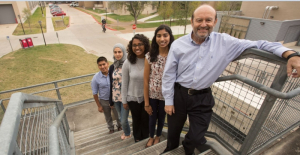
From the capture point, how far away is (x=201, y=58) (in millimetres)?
1705

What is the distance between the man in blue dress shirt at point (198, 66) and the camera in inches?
63.5

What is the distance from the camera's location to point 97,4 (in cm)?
5294

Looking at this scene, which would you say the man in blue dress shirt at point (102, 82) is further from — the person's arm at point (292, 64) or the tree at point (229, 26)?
the tree at point (229, 26)

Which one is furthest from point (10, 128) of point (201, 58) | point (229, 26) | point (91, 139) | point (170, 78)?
point (229, 26)

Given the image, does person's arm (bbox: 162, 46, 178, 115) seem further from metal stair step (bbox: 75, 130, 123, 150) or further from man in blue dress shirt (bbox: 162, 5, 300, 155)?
metal stair step (bbox: 75, 130, 123, 150)

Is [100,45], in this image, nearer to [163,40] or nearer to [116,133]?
[116,133]

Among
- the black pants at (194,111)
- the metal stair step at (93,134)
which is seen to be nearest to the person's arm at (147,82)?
the black pants at (194,111)

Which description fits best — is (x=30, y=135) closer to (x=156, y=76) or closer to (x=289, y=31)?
(x=156, y=76)

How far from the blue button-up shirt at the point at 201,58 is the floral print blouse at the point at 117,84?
1.34 meters

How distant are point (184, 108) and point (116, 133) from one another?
8.01 feet

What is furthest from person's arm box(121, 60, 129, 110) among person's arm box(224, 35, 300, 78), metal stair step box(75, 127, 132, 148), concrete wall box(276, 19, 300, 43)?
concrete wall box(276, 19, 300, 43)

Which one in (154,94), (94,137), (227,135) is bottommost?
(94,137)

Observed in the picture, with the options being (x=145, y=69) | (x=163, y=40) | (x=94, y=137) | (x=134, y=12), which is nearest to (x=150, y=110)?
(x=145, y=69)

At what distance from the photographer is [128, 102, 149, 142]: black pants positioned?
275cm
